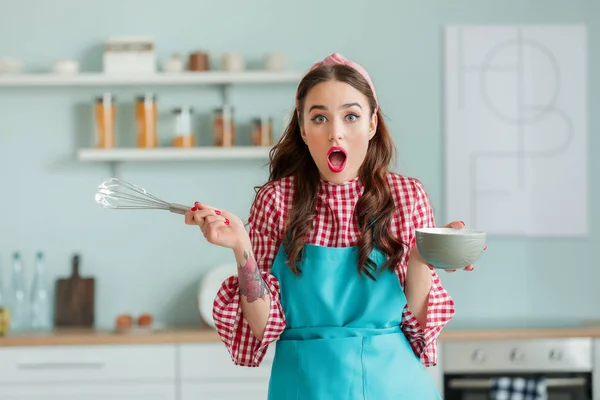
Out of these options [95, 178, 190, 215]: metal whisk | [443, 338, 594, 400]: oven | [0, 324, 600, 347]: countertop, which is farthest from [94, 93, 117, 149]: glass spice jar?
[95, 178, 190, 215]: metal whisk

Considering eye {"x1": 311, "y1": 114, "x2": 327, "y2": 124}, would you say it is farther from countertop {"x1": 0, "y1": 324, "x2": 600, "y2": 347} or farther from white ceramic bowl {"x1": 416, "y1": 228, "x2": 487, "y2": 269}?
countertop {"x1": 0, "y1": 324, "x2": 600, "y2": 347}

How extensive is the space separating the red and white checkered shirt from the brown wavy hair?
0.02 m

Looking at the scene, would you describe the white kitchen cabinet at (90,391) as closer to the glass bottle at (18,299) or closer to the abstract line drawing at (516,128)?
the glass bottle at (18,299)

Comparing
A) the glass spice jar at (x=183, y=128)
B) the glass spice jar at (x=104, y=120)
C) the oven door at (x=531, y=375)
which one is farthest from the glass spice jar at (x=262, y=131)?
the oven door at (x=531, y=375)

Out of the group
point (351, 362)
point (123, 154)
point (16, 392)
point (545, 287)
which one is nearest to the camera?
point (351, 362)

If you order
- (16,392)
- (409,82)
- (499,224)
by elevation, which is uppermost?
(409,82)

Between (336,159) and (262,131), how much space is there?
78.6 inches

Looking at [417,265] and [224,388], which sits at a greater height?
[417,265]

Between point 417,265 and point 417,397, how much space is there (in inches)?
8.5

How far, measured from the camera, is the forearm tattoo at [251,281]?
4.21 feet

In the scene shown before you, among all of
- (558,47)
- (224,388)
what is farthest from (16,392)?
(558,47)

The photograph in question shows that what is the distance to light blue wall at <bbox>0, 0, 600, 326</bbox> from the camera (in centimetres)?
350

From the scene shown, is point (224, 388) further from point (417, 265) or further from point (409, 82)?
point (417, 265)

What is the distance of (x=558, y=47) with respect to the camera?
11.6 ft
